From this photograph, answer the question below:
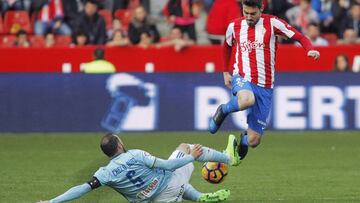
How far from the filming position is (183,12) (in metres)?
22.0

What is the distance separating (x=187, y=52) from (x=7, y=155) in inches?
205

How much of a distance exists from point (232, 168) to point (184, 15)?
22.9ft

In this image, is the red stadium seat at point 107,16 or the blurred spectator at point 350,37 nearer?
the blurred spectator at point 350,37

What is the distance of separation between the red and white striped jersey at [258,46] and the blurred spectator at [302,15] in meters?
9.50

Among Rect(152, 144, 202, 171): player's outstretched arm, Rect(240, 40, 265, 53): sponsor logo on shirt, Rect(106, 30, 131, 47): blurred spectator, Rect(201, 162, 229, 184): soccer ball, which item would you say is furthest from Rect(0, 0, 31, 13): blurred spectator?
Rect(152, 144, 202, 171): player's outstretched arm

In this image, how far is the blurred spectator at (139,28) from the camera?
71.5ft

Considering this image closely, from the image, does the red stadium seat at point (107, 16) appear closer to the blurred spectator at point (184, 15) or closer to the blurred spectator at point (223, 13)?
the blurred spectator at point (184, 15)

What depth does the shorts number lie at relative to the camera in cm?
1105

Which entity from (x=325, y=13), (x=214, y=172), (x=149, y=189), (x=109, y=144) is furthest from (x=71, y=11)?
(x=109, y=144)

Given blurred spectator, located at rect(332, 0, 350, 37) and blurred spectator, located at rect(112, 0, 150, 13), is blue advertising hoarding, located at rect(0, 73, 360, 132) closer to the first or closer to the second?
blurred spectator, located at rect(332, 0, 350, 37)

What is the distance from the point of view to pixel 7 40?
2217 cm

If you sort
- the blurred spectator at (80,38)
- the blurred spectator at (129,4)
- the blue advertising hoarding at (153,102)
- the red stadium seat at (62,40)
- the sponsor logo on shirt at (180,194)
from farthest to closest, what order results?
the blurred spectator at (129,4), the red stadium seat at (62,40), the blurred spectator at (80,38), the blue advertising hoarding at (153,102), the sponsor logo on shirt at (180,194)

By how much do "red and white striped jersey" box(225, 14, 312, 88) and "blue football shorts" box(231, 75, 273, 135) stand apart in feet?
0.22

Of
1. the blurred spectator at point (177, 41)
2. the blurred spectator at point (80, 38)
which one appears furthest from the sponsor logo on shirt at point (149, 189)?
the blurred spectator at point (80, 38)
